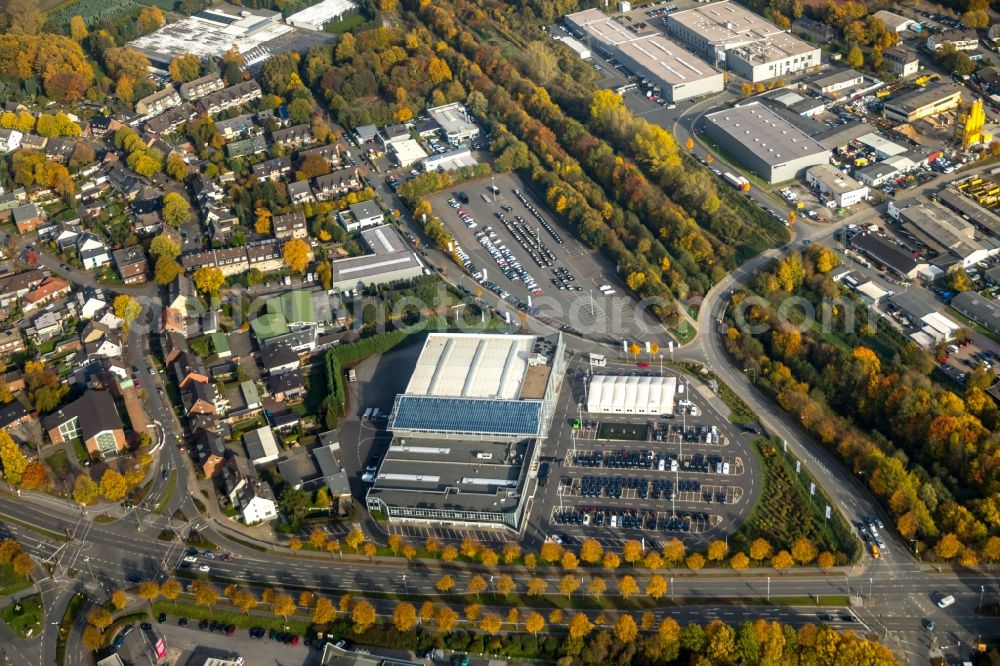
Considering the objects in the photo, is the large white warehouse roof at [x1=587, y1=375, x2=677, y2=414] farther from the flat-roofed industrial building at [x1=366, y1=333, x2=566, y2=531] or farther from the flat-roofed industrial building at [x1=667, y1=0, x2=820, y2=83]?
the flat-roofed industrial building at [x1=667, y1=0, x2=820, y2=83]

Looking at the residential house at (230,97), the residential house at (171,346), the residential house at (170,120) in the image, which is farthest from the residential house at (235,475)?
the residential house at (230,97)

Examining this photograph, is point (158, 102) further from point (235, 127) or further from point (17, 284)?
point (17, 284)

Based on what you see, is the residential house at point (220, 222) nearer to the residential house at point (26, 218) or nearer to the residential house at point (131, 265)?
the residential house at point (131, 265)

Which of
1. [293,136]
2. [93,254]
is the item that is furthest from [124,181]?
[293,136]

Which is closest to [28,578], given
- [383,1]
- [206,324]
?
[206,324]

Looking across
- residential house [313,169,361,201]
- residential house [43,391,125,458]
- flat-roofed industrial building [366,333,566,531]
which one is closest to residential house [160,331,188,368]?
residential house [43,391,125,458]

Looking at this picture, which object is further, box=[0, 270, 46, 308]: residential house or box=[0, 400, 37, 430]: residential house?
box=[0, 270, 46, 308]: residential house
